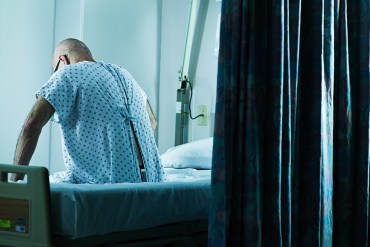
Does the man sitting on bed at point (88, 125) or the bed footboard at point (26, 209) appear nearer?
the bed footboard at point (26, 209)

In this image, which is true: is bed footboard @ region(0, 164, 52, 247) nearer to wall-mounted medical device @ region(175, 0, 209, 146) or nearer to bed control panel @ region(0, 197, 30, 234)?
bed control panel @ region(0, 197, 30, 234)

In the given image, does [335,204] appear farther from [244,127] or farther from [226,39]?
[226,39]

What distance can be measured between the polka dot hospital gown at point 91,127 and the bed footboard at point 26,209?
60 centimetres

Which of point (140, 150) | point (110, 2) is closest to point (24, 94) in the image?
point (110, 2)

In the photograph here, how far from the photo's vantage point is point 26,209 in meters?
2.04

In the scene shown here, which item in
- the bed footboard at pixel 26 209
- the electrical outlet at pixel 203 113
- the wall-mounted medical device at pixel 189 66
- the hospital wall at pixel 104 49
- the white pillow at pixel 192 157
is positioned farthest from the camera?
the electrical outlet at pixel 203 113

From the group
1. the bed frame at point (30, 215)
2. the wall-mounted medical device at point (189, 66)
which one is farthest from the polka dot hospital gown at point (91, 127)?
the wall-mounted medical device at point (189, 66)

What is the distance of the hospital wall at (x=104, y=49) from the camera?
13.5 feet

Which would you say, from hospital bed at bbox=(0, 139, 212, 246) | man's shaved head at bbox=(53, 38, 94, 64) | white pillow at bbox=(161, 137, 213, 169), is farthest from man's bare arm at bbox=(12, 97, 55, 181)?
white pillow at bbox=(161, 137, 213, 169)

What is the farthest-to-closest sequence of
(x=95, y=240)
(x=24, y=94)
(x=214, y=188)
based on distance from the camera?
(x=24, y=94) < (x=95, y=240) < (x=214, y=188)

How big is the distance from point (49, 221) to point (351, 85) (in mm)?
1337

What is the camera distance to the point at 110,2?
177 inches

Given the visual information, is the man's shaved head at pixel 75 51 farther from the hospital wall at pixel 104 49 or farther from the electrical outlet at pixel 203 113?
the electrical outlet at pixel 203 113

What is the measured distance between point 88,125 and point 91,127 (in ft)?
0.05
